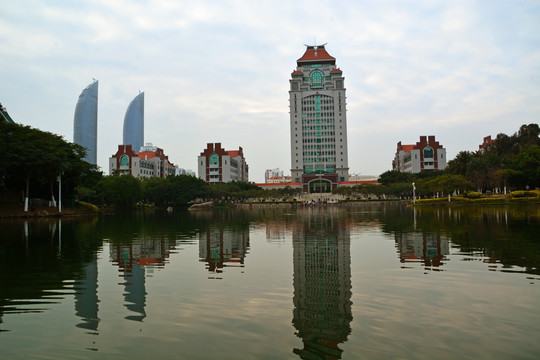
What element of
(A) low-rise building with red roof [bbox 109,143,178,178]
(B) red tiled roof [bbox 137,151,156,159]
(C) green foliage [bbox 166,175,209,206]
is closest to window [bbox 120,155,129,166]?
(A) low-rise building with red roof [bbox 109,143,178,178]

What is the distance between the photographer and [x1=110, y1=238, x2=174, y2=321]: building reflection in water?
8008 mm

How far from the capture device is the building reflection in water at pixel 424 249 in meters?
12.3

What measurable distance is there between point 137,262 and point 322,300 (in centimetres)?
730

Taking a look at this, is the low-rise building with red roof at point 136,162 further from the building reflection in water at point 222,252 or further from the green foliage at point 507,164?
the building reflection in water at point 222,252

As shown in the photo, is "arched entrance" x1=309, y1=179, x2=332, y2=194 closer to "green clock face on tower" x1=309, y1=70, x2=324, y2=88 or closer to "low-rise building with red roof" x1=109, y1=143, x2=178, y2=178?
"green clock face on tower" x1=309, y1=70, x2=324, y2=88

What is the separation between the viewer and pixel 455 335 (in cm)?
595

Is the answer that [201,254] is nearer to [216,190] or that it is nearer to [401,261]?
[401,261]

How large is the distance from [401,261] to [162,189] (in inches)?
3340

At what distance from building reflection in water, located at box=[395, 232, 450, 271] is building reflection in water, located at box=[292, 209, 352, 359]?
6.63ft

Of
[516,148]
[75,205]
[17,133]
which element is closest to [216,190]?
[75,205]

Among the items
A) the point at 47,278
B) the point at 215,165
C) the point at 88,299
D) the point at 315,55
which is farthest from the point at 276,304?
the point at 315,55

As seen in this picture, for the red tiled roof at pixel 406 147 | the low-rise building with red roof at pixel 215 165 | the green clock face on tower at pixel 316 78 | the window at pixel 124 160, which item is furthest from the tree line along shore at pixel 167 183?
the green clock face on tower at pixel 316 78

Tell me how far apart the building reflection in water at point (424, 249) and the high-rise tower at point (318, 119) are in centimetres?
12631

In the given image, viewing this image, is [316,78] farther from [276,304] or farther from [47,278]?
[276,304]
